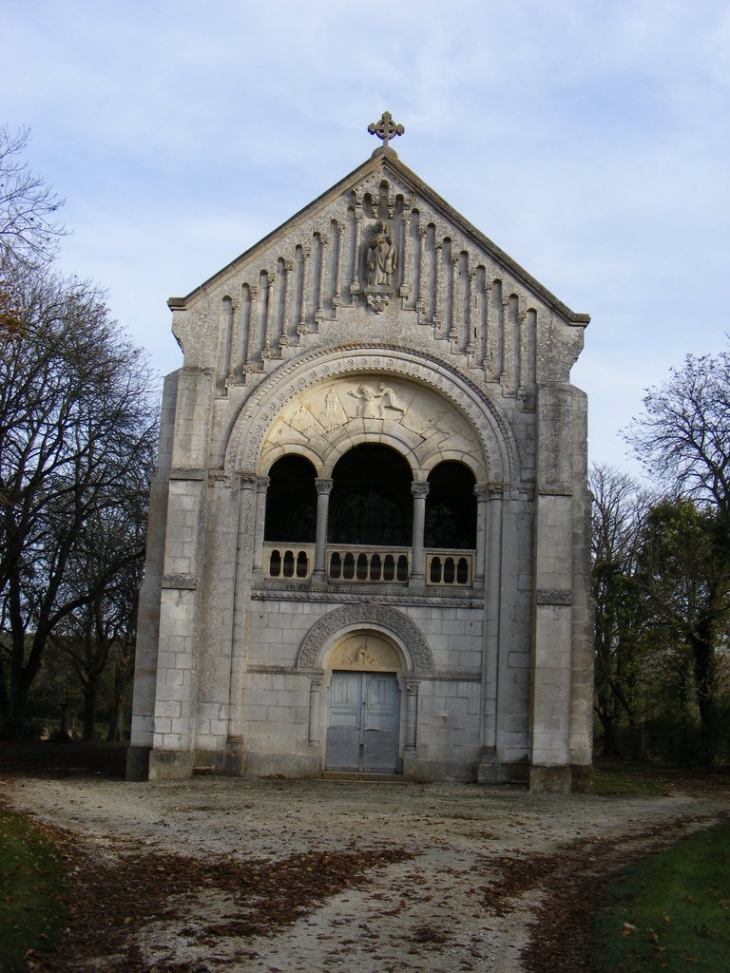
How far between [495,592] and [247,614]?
16.4 feet

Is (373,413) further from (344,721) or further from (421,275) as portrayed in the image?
(344,721)

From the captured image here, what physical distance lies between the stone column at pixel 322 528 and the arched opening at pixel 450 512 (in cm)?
347

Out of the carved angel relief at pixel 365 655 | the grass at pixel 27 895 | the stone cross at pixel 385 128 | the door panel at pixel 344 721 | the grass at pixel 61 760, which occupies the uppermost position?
the stone cross at pixel 385 128

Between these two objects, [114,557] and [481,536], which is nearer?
[481,536]

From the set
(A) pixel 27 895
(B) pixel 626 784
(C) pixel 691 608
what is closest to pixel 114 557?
(B) pixel 626 784

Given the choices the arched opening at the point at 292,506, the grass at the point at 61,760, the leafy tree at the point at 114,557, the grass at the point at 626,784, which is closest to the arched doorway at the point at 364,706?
the arched opening at the point at 292,506

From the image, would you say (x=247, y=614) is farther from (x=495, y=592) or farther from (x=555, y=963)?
(x=555, y=963)

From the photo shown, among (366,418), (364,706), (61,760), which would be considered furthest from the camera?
(61,760)

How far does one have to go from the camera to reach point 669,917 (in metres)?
11.5

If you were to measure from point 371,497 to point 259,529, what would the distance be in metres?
4.01

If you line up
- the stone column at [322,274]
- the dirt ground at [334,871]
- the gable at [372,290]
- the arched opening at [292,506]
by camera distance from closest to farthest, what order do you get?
the dirt ground at [334,871] → the gable at [372,290] → the stone column at [322,274] → the arched opening at [292,506]

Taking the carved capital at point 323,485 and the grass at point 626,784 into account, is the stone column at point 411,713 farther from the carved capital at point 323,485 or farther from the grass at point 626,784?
the carved capital at point 323,485

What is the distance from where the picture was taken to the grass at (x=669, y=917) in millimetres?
10180

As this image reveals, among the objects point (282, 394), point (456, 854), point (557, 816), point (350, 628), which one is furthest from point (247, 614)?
point (456, 854)
